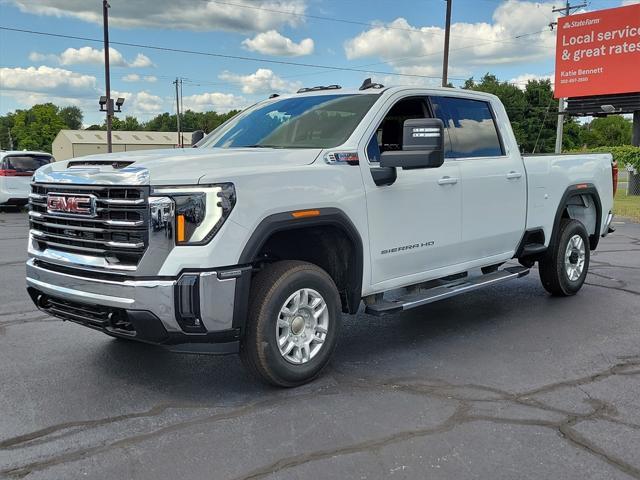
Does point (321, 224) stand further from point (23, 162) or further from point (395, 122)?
point (23, 162)

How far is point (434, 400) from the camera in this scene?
4086mm

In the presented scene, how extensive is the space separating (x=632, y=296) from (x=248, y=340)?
510cm

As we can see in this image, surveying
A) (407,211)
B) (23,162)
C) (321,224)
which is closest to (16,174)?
(23,162)

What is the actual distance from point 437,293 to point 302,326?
1.41 metres

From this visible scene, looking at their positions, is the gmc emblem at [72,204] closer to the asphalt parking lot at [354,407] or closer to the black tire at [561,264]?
the asphalt parking lot at [354,407]

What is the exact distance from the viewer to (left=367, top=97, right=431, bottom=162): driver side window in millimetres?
5016

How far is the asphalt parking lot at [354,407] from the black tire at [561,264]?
860 mm

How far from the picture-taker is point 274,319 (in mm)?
4055

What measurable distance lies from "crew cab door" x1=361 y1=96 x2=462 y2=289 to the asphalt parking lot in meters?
0.74

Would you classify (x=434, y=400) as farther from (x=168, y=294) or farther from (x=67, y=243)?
(x=67, y=243)

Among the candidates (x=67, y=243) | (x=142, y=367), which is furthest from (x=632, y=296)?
(x=67, y=243)

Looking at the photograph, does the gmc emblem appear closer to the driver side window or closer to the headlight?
the headlight

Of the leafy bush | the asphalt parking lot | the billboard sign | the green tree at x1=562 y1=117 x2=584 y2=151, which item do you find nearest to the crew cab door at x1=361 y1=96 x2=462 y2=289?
the asphalt parking lot

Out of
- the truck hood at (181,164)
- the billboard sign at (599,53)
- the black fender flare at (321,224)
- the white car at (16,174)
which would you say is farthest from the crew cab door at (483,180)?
the billboard sign at (599,53)
